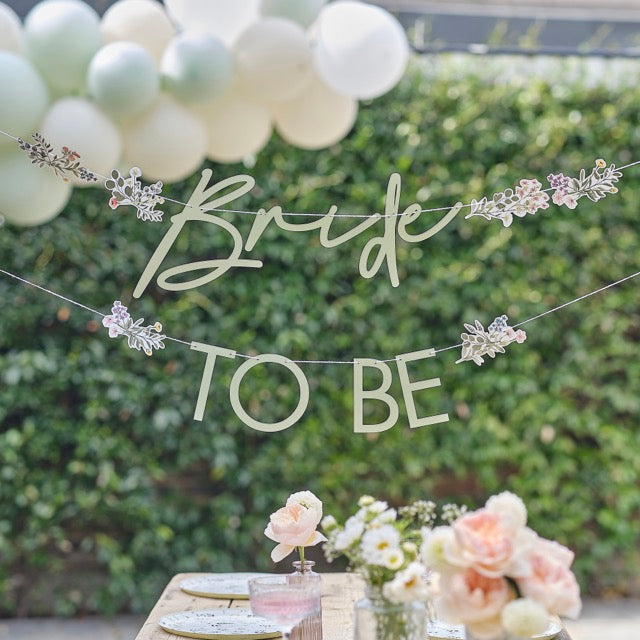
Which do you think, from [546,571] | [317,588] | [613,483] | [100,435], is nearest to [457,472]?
[613,483]

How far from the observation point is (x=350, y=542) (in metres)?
1.27

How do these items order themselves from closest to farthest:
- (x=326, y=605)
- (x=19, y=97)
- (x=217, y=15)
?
(x=326, y=605)
(x=19, y=97)
(x=217, y=15)

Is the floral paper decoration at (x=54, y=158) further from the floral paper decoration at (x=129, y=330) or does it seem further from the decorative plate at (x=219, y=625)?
the decorative plate at (x=219, y=625)

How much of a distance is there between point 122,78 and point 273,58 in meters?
0.41

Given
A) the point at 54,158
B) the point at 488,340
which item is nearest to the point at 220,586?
the point at 488,340

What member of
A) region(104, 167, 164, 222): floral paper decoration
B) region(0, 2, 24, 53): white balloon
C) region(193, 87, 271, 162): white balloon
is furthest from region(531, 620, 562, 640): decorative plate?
region(0, 2, 24, 53): white balloon

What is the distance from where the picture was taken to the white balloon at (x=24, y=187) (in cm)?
253

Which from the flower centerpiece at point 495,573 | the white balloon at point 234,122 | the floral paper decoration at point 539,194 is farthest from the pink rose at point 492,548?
the white balloon at point 234,122

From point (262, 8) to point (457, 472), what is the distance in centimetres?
188

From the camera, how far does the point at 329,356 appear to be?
3.61 meters

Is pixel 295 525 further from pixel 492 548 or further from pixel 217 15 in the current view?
pixel 217 15

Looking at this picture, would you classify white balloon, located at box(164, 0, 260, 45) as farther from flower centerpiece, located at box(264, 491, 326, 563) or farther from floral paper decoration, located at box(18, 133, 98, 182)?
flower centerpiece, located at box(264, 491, 326, 563)

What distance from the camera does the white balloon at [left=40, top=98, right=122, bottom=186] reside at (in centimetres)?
250

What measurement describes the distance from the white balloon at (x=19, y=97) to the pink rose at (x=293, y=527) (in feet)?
4.54
